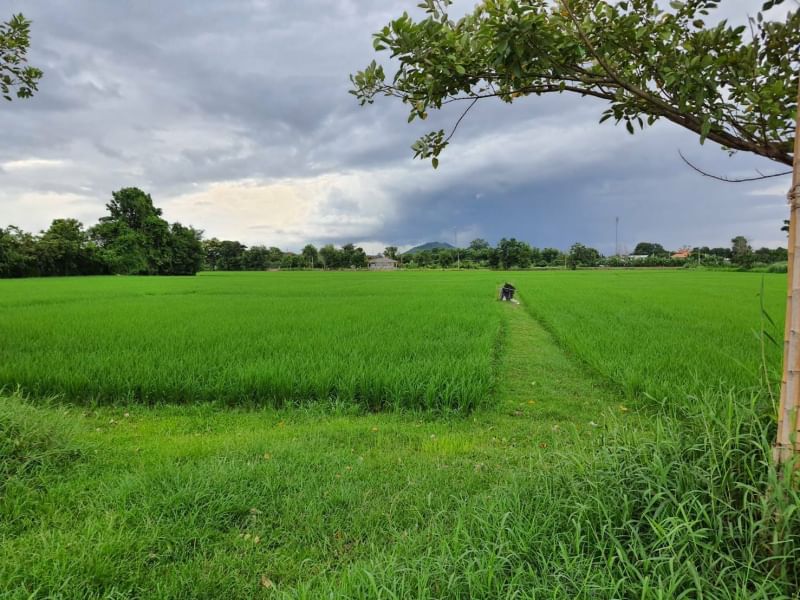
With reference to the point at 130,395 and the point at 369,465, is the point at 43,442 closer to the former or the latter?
the point at 130,395

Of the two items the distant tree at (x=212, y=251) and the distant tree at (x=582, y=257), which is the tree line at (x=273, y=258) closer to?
the distant tree at (x=212, y=251)

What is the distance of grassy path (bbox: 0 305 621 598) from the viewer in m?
2.01

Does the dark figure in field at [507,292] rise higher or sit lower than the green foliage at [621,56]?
lower

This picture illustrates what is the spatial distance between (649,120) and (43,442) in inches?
188

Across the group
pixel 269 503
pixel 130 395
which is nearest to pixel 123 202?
pixel 130 395

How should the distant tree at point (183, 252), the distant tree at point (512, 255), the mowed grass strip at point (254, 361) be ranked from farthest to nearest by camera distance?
the distant tree at point (512, 255) < the distant tree at point (183, 252) < the mowed grass strip at point (254, 361)

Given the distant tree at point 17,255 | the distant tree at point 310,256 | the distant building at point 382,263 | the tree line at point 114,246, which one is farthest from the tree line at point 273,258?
A: the distant tree at point 17,255

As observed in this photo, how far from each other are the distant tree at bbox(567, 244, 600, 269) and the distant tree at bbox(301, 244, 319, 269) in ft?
198

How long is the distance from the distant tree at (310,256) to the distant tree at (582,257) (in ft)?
198

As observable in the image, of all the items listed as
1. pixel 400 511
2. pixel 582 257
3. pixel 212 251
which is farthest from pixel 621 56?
pixel 212 251

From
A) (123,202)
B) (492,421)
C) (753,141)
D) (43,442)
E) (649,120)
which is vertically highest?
(123,202)

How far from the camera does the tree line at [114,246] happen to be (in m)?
42.3

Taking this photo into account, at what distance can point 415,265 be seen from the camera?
349 ft

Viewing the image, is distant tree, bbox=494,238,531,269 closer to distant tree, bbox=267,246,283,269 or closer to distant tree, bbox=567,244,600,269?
distant tree, bbox=567,244,600,269
